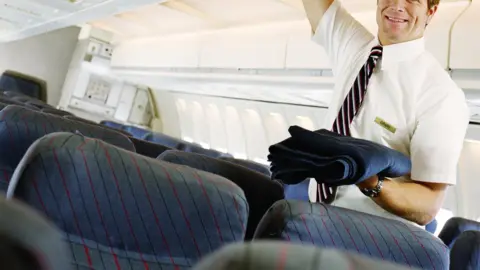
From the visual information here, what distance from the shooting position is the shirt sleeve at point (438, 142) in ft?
7.08

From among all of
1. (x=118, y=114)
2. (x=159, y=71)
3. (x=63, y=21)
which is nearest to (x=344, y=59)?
(x=63, y=21)

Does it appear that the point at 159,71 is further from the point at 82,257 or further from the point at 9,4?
the point at 82,257

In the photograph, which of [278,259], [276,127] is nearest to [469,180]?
[276,127]

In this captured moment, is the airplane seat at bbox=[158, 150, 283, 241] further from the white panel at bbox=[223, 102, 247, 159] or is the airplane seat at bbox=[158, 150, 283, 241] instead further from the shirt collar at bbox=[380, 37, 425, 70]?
the white panel at bbox=[223, 102, 247, 159]

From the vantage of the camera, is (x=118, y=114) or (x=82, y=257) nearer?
(x=82, y=257)

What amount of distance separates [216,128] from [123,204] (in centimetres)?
1124

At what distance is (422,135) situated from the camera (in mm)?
2207

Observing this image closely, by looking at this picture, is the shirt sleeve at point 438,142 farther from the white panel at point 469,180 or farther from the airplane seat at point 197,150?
the white panel at point 469,180

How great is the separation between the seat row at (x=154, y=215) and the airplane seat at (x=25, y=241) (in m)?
0.76

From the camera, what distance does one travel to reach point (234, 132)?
1187 centimetres

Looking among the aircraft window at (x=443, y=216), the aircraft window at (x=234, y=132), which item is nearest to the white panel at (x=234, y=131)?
the aircraft window at (x=234, y=132)

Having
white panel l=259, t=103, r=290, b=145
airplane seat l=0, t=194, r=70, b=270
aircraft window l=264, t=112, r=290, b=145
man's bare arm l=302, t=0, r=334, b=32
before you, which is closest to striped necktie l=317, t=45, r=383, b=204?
man's bare arm l=302, t=0, r=334, b=32

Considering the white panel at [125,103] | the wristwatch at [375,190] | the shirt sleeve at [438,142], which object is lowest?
the white panel at [125,103]

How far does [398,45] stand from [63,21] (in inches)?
263
